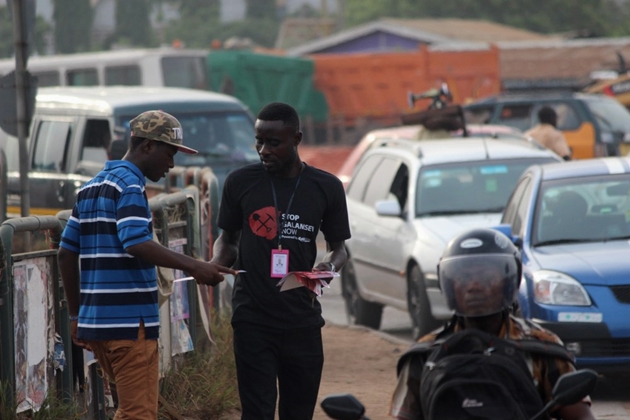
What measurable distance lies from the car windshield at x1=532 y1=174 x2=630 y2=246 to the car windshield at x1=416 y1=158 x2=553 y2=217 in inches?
80.3

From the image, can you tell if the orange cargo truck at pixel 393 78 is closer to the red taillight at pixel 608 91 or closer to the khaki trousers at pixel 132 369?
the red taillight at pixel 608 91

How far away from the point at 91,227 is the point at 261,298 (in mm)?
753

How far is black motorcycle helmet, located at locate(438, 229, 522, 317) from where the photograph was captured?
11.9ft

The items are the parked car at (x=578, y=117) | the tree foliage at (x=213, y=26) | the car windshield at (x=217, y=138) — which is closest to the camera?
A: the car windshield at (x=217, y=138)

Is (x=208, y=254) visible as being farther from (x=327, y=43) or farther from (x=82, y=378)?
(x=327, y=43)

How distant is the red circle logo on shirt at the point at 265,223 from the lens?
213 inches

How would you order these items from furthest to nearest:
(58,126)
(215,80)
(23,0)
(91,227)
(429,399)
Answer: (215,80)
(58,126)
(23,0)
(91,227)
(429,399)

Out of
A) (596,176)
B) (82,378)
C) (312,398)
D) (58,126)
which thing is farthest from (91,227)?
(58,126)

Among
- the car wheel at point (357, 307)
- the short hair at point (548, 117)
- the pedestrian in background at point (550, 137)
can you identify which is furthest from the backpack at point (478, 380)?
the short hair at point (548, 117)

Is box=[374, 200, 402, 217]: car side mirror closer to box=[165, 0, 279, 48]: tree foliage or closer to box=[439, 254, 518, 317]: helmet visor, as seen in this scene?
box=[439, 254, 518, 317]: helmet visor

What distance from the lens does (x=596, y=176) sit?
9758mm

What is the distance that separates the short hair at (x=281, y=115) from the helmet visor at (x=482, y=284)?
6.32 feet

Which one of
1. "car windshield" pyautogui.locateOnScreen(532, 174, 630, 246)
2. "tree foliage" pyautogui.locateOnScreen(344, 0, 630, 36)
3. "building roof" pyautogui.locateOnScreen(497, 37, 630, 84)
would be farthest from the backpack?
"tree foliage" pyautogui.locateOnScreen(344, 0, 630, 36)

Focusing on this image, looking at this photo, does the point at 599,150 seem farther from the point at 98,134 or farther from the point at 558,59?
the point at 558,59
